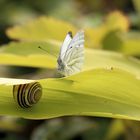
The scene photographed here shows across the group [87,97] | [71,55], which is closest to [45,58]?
[71,55]

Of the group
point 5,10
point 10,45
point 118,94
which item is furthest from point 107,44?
point 5,10

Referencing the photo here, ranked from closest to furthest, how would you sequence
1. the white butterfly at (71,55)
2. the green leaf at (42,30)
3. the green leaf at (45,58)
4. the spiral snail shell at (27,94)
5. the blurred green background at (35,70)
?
the spiral snail shell at (27,94)
the white butterfly at (71,55)
the green leaf at (45,58)
the green leaf at (42,30)
the blurred green background at (35,70)

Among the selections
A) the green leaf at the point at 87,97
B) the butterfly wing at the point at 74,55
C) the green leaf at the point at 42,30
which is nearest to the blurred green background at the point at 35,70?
the green leaf at the point at 42,30

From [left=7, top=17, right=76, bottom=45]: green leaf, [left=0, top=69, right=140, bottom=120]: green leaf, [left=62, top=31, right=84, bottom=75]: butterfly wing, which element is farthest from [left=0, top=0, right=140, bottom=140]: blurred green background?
[left=0, top=69, right=140, bottom=120]: green leaf

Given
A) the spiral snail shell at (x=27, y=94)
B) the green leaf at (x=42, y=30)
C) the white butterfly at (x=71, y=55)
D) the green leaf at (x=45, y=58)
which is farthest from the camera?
the green leaf at (x=42, y=30)

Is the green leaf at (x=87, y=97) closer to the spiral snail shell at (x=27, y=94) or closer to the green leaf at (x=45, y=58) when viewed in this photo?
the spiral snail shell at (x=27, y=94)

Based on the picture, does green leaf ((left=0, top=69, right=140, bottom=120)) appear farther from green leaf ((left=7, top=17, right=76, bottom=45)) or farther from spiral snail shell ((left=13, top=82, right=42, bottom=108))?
green leaf ((left=7, top=17, right=76, bottom=45))

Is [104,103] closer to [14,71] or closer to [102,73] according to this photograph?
[102,73]
